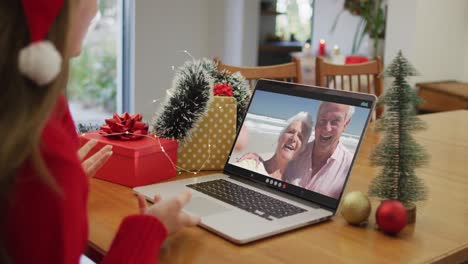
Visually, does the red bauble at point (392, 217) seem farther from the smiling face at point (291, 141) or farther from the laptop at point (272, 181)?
the smiling face at point (291, 141)

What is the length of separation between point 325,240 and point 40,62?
0.57 m

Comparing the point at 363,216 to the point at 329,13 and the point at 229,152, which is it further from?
the point at 329,13

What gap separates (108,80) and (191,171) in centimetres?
315

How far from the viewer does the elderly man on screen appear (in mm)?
1129

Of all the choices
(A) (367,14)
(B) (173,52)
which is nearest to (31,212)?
(A) (367,14)

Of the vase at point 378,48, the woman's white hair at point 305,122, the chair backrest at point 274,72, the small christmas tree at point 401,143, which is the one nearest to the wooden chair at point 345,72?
the chair backrest at point 274,72

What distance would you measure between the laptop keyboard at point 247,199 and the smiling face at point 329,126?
14 cm

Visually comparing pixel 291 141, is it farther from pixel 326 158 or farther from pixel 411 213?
pixel 411 213

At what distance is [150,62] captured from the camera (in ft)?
14.0

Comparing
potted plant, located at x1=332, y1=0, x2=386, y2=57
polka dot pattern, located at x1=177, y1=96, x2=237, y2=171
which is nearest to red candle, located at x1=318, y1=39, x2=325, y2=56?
potted plant, located at x1=332, y1=0, x2=386, y2=57

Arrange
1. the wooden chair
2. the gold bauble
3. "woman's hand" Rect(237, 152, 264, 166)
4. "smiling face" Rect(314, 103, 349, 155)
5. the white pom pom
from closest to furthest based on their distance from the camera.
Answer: the white pom pom
the gold bauble
"smiling face" Rect(314, 103, 349, 155)
"woman's hand" Rect(237, 152, 264, 166)
the wooden chair

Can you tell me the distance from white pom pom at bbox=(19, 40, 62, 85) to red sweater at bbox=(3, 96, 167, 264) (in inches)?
2.3

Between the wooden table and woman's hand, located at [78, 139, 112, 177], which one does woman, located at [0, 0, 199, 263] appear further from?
woman's hand, located at [78, 139, 112, 177]

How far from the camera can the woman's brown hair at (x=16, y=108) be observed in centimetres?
67
